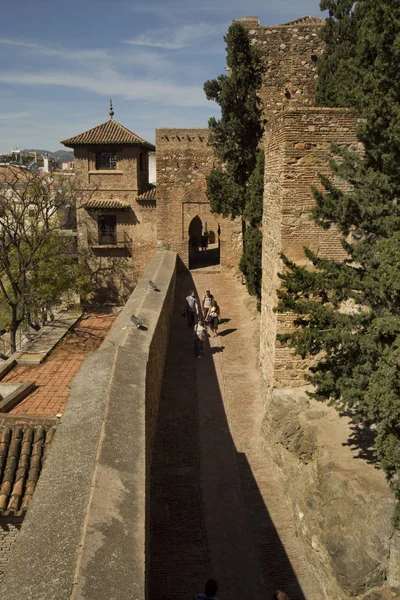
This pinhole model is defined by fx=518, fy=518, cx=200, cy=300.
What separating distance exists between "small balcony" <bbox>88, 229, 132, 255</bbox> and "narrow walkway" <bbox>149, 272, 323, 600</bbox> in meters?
13.9

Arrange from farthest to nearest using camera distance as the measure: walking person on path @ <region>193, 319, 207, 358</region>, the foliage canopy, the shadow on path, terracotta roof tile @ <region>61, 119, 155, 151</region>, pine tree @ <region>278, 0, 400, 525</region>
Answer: terracotta roof tile @ <region>61, 119, 155, 151</region>, the foliage canopy, walking person on path @ <region>193, 319, 207, 358</region>, the shadow on path, pine tree @ <region>278, 0, 400, 525</region>

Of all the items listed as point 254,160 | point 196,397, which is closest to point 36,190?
point 254,160

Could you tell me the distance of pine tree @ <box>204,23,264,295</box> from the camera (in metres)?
14.0

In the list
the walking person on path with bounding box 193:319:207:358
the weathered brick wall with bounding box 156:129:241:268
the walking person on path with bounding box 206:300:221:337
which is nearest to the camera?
the walking person on path with bounding box 193:319:207:358

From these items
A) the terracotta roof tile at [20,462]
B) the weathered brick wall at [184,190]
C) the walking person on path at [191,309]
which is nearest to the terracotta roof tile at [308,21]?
the weathered brick wall at [184,190]

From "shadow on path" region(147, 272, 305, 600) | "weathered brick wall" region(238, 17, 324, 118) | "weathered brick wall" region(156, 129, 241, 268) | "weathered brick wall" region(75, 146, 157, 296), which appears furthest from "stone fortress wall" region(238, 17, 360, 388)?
"weathered brick wall" region(75, 146, 157, 296)

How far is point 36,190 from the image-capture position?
2092 centimetres

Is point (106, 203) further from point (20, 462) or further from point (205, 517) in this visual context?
point (20, 462)

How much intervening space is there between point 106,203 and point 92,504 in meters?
21.5

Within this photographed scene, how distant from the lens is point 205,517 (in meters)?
7.04

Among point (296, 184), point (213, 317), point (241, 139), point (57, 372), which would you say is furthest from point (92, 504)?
point (241, 139)

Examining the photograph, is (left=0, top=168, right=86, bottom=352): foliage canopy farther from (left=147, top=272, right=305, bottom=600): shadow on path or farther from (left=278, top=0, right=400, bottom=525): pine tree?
(left=278, top=0, right=400, bottom=525): pine tree

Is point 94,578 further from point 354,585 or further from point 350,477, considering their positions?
point 350,477

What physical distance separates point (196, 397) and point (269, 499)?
2983mm
